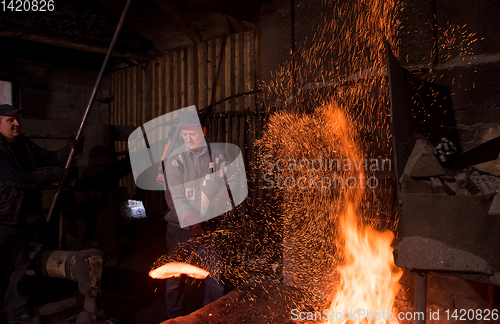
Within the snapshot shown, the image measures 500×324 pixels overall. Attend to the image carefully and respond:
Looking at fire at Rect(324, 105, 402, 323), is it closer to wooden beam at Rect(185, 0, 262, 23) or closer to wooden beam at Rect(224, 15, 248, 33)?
wooden beam at Rect(185, 0, 262, 23)

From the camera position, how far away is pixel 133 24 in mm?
7590

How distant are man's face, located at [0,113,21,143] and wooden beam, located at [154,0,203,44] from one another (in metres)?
4.55

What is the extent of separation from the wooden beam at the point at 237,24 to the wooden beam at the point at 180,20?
1.25 meters

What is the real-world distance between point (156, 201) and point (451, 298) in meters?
7.49

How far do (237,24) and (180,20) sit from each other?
1.56 meters

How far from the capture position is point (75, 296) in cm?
402

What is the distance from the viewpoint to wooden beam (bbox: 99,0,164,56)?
686 cm

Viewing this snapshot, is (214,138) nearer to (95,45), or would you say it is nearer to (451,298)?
(95,45)

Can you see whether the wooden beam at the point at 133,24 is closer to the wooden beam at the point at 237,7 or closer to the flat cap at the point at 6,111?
the flat cap at the point at 6,111

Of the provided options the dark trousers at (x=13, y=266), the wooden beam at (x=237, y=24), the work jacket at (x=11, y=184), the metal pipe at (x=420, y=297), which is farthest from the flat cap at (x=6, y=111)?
the wooden beam at (x=237, y=24)

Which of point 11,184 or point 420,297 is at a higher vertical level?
point 11,184

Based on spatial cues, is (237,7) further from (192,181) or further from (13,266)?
(13,266)

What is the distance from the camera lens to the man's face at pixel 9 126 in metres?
3.39

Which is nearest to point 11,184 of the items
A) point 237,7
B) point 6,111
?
point 6,111
